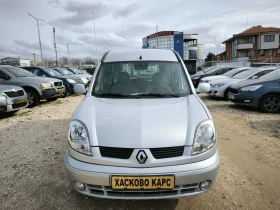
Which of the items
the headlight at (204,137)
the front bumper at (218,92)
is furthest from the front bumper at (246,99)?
the headlight at (204,137)

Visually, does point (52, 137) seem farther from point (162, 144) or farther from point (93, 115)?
point (162, 144)

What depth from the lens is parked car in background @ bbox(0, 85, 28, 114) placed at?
6.39 metres

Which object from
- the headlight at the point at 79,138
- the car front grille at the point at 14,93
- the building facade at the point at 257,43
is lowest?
the headlight at the point at 79,138

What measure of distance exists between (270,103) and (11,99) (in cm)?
794

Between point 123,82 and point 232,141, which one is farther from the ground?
point 123,82

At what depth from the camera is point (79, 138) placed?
2.37 meters

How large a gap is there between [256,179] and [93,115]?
239 cm

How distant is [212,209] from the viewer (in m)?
2.46

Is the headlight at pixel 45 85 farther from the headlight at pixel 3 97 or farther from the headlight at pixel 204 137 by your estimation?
the headlight at pixel 204 137

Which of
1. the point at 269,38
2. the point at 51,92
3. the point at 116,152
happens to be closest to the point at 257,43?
the point at 269,38

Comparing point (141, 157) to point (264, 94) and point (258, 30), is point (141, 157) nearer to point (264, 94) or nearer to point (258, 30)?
point (264, 94)

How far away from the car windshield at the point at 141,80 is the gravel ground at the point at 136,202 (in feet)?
4.53

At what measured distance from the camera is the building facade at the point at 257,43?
45.9m

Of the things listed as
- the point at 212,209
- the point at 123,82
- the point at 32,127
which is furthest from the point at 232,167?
the point at 32,127
